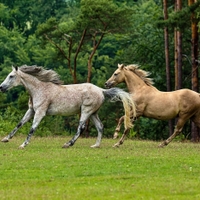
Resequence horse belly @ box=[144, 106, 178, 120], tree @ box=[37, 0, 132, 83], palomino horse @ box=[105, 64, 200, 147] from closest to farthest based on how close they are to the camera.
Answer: palomino horse @ box=[105, 64, 200, 147]
horse belly @ box=[144, 106, 178, 120]
tree @ box=[37, 0, 132, 83]

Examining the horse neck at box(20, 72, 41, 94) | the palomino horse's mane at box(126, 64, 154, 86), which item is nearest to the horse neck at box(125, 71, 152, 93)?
the palomino horse's mane at box(126, 64, 154, 86)

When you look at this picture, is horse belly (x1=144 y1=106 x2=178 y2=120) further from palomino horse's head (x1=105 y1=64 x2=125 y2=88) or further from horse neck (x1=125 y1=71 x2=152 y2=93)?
palomino horse's head (x1=105 y1=64 x2=125 y2=88)

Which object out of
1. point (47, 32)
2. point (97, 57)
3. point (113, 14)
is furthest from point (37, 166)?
point (97, 57)

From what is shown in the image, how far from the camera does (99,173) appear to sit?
16297 millimetres

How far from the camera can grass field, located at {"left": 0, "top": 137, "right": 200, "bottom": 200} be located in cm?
1397

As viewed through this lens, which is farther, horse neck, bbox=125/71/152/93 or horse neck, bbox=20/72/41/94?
horse neck, bbox=125/71/152/93

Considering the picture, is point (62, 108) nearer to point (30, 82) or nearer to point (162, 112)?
point (30, 82)

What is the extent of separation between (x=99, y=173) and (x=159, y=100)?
6978mm

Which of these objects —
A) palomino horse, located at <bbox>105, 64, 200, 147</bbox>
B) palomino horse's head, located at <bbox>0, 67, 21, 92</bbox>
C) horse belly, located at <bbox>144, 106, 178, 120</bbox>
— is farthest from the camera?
horse belly, located at <bbox>144, 106, 178, 120</bbox>

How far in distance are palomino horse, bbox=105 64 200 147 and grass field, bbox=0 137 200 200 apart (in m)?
1.47

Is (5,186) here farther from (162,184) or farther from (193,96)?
(193,96)

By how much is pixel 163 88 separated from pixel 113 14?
5957 millimetres

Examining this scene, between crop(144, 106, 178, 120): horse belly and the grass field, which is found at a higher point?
the grass field

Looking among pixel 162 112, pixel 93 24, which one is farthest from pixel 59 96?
pixel 93 24
